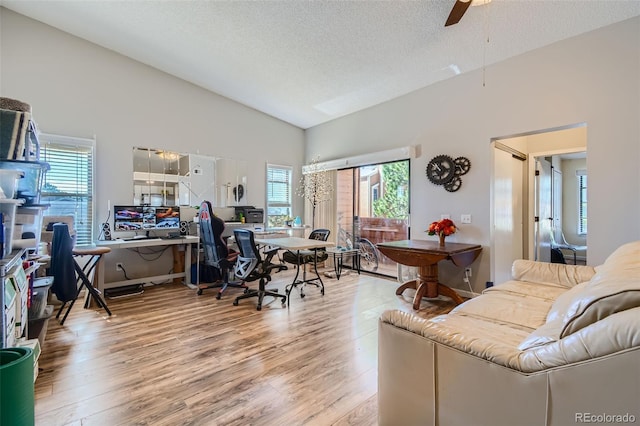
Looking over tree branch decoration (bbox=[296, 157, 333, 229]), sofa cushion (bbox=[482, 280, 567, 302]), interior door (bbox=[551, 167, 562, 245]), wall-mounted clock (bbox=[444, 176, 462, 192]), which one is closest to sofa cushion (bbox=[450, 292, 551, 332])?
sofa cushion (bbox=[482, 280, 567, 302])

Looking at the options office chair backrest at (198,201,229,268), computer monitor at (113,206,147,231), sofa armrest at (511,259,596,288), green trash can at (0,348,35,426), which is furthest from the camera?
computer monitor at (113,206,147,231)

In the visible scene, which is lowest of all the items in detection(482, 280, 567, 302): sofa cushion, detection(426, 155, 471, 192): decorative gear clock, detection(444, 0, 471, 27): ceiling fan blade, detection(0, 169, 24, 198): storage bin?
detection(482, 280, 567, 302): sofa cushion

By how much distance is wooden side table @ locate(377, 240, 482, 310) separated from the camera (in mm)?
3338

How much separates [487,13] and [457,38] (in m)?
0.41

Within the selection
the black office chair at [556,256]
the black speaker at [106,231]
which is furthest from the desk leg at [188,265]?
the black office chair at [556,256]

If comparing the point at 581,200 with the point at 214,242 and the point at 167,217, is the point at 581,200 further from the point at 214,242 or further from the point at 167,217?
the point at 167,217

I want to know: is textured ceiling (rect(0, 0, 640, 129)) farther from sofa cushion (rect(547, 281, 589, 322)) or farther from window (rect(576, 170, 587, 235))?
window (rect(576, 170, 587, 235))

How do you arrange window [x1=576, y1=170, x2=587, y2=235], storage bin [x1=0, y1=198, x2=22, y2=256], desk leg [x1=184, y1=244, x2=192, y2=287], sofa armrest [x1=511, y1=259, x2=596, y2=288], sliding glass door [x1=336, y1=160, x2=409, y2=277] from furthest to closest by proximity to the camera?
window [x1=576, y1=170, x2=587, y2=235] < sliding glass door [x1=336, y1=160, x2=409, y2=277] < desk leg [x1=184, y1=244, x2=192, y2=287] < sofa armrest [x1=511, y1=259, x2=596, y2=288] < storage bin [x1=0, y1=198, x2=22, y2=256]

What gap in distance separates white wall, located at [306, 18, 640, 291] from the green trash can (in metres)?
4.21

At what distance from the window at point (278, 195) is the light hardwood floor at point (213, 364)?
264 centimetres

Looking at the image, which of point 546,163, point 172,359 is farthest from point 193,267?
point 546,163

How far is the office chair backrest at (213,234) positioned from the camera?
373 cm

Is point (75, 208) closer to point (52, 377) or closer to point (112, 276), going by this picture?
point (112, 276)

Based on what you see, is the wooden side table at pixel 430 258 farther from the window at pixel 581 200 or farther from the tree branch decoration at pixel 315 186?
the window at pixel 581 200
